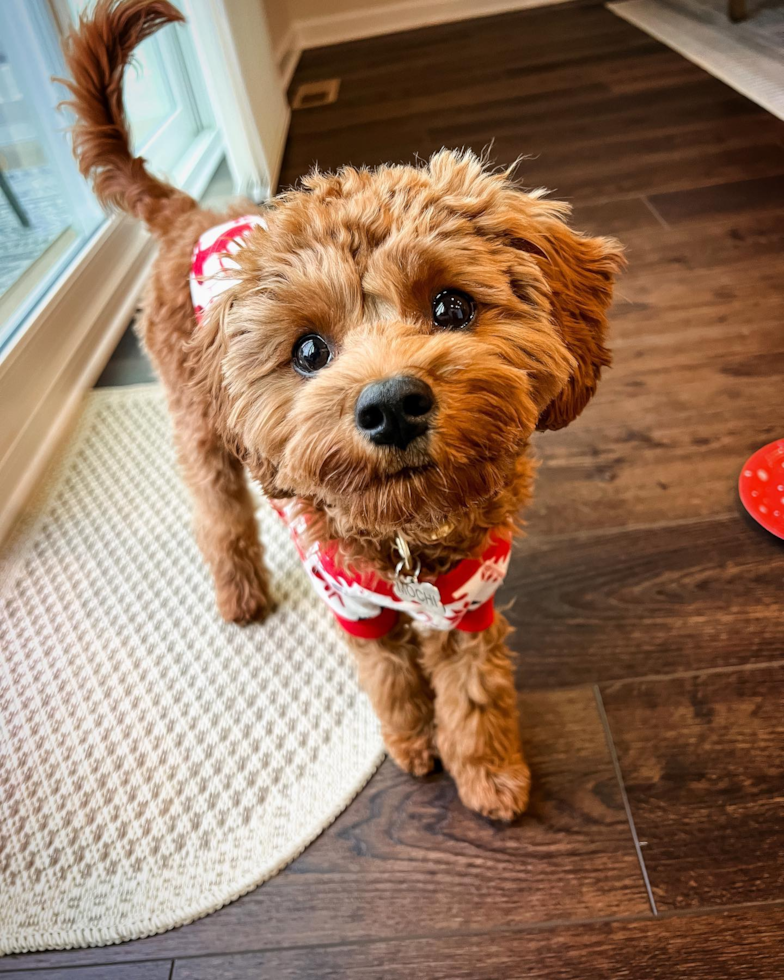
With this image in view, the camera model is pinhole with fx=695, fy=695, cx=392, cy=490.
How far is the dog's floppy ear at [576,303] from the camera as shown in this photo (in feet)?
2.71

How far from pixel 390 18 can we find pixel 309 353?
5.48 m

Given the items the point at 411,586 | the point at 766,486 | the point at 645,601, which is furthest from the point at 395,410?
the point at 766,486

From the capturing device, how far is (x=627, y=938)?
0.92 metres

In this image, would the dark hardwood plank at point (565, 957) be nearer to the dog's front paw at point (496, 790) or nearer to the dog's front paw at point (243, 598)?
the dog's front paw at point (496, 790)

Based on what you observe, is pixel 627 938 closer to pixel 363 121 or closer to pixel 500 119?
pixel 500 119

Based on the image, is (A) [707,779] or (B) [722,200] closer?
(A) [707,779]

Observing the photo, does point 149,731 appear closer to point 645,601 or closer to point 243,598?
point 243,598

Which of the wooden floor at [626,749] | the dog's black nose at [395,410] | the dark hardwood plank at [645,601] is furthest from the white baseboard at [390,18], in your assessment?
the dog's black nose at [395,410]

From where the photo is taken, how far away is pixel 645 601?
1.29 metres

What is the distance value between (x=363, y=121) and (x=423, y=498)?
11.6ft

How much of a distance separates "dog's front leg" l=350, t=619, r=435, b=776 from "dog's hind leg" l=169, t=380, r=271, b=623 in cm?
35

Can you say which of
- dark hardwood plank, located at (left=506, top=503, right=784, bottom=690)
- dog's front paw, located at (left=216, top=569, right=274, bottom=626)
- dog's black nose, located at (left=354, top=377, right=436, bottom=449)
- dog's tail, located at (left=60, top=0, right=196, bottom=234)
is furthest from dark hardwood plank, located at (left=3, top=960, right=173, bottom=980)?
dog's tail, located at (left=60, top=0, right=196, bottom=234)

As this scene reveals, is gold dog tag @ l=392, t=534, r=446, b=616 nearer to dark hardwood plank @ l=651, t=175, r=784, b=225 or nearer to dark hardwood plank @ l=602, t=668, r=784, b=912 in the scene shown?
dark hardwood plank @ l=602, t=668, r=784, b=912

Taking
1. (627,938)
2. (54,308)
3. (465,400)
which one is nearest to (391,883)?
(627,938)
